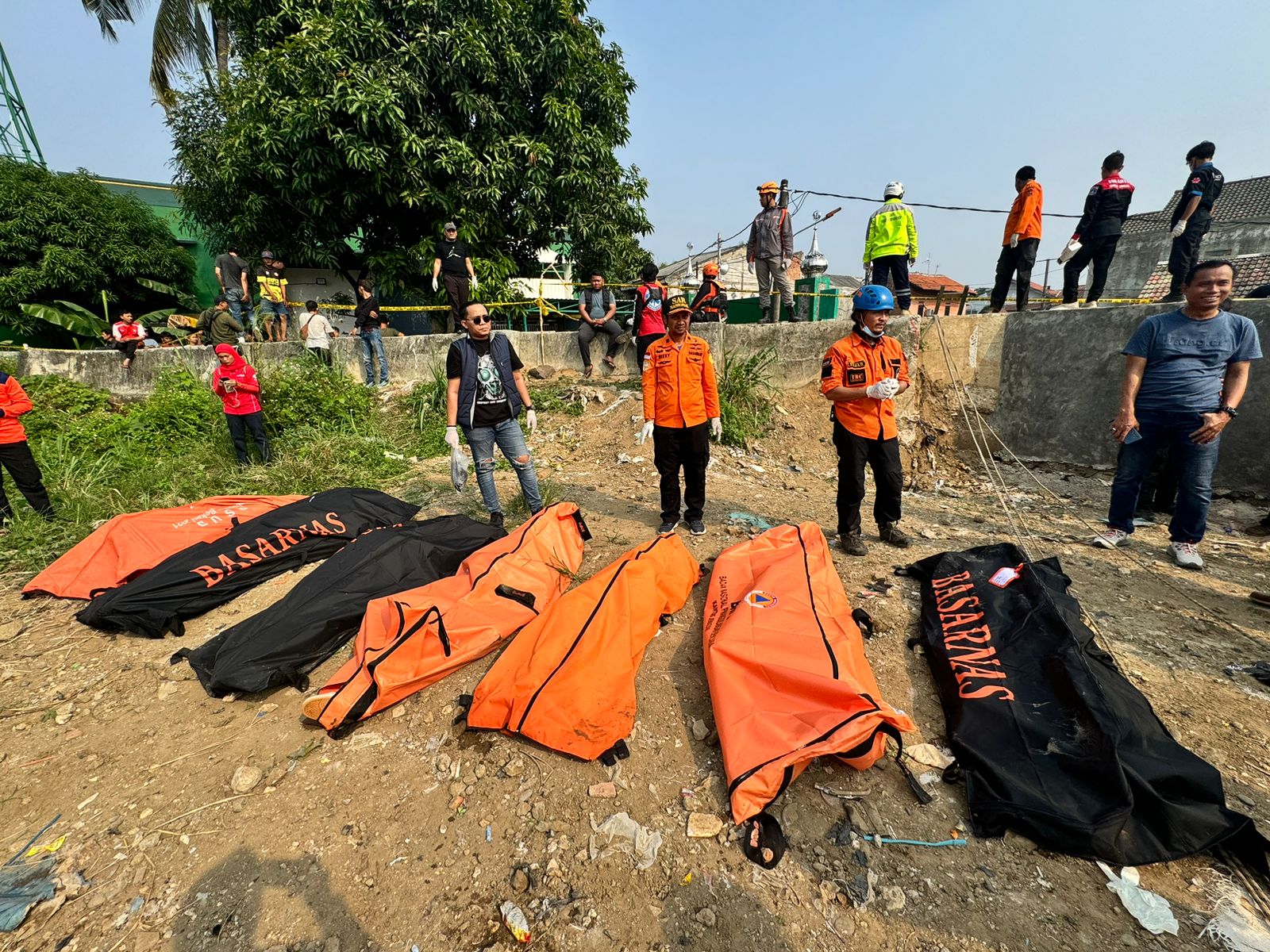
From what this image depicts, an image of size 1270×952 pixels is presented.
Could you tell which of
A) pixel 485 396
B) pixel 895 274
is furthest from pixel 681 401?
pixel 895 274

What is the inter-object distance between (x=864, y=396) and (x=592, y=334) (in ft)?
18.7

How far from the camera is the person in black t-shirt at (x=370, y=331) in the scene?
7.61 meters

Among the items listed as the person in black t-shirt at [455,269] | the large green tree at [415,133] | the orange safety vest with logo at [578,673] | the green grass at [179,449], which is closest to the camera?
the orange safety vest with logo at [578,673]

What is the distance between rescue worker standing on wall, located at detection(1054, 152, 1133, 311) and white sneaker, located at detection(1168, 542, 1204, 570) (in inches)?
117

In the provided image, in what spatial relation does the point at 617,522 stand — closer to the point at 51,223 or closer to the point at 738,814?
the point at 738,814

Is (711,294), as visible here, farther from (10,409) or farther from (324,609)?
(10,409)

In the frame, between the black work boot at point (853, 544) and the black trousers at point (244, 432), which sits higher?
the black trousers at point (244, 432)

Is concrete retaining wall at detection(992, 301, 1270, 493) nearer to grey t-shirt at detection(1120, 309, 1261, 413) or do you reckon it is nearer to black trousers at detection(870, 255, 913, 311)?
black trousers at detection(870, 255, 913, 311)

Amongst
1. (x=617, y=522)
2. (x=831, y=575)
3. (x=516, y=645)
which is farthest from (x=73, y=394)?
(x=831, y=575)

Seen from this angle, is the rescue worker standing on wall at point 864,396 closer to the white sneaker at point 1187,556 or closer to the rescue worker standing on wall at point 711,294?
the white sneaker at point 1187,556

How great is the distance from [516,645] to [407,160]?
9486mm

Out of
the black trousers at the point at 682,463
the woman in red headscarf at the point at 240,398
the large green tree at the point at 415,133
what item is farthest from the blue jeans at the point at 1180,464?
the large green tree at the point at 415,133

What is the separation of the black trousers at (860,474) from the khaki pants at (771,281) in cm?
390

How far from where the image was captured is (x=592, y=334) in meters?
8.29
